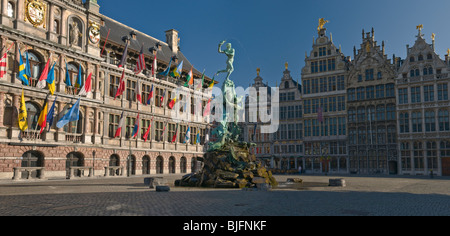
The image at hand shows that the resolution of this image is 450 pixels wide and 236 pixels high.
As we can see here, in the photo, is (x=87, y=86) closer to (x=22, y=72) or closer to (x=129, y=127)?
(x=22, y=72)

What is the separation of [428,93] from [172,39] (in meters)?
39.2

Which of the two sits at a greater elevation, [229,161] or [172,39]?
[172,39]

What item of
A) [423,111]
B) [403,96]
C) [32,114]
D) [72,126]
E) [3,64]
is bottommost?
[72,126]

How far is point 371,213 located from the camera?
10.9m

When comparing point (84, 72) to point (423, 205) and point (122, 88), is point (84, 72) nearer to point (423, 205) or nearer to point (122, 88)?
point (122, 88)

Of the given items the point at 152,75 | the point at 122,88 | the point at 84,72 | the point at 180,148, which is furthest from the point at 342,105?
the point at 84,72

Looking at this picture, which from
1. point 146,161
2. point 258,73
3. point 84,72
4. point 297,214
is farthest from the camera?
point 258,73

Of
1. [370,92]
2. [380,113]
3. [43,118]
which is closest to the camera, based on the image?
[43,118]

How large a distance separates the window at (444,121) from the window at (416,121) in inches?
97.0

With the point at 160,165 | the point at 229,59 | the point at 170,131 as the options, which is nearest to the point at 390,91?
the point at 170,131

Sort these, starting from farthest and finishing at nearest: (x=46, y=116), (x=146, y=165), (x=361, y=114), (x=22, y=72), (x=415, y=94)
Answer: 1. (x=361, y=114)
2. (x=415, y=94)
3. (x=146, y=165)
4. (x=46, y=116)
5. (x=22, y=72)

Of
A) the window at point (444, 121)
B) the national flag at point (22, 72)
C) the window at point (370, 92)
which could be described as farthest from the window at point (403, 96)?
the national flag at point (22, 72)

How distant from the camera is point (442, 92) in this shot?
48.9m
